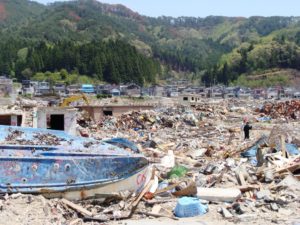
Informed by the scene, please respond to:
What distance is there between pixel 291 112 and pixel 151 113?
12.7 meters

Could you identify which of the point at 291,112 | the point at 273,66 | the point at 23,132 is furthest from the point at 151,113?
the point at 273,66

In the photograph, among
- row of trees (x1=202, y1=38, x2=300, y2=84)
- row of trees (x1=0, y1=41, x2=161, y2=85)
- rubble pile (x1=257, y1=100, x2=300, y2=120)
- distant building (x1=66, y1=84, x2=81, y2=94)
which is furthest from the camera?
row of trees (x1=202, y1=38, x2=300, y2=84)

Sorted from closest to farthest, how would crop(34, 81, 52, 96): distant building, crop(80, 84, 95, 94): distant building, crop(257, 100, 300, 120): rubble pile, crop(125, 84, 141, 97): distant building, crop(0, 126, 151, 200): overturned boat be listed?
crop(0, 126, 151, 200): overturned boat, crop(257, 100, 300, 120): rubble pile, crop(34, 81, 52, 96): distant building, crop(80, 84, 95, 94): distant building, crop(125, 84, 141, 97): distant building

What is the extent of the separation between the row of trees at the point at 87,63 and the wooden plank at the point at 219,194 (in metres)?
76.6

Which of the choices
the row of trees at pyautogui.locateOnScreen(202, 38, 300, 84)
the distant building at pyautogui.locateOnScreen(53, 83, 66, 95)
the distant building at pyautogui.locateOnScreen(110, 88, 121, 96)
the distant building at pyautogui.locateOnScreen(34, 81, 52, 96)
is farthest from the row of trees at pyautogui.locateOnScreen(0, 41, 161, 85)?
the row of trees at pyautogui.locateOnScreen(202, 38, 300, 84)

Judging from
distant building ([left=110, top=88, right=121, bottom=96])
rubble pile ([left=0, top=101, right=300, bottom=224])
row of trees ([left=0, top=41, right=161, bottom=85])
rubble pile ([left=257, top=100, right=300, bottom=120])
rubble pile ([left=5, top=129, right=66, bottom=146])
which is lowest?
distant building ([left=110, top=88, right=121, bottom=96])

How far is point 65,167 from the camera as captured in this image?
9.68 metres

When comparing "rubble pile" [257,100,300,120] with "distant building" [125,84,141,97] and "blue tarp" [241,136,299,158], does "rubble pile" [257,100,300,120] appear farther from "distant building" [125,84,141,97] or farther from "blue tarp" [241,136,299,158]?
"distant building" [125,84,141,97]

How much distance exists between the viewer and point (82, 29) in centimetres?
15738

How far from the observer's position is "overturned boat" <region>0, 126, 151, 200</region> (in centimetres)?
943

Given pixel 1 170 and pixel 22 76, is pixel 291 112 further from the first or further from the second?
pixel 22 76

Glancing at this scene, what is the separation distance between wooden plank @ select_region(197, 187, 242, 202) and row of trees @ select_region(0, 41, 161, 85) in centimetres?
7656

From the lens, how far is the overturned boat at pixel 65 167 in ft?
30.9

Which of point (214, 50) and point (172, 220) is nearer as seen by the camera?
point (172, 220)
